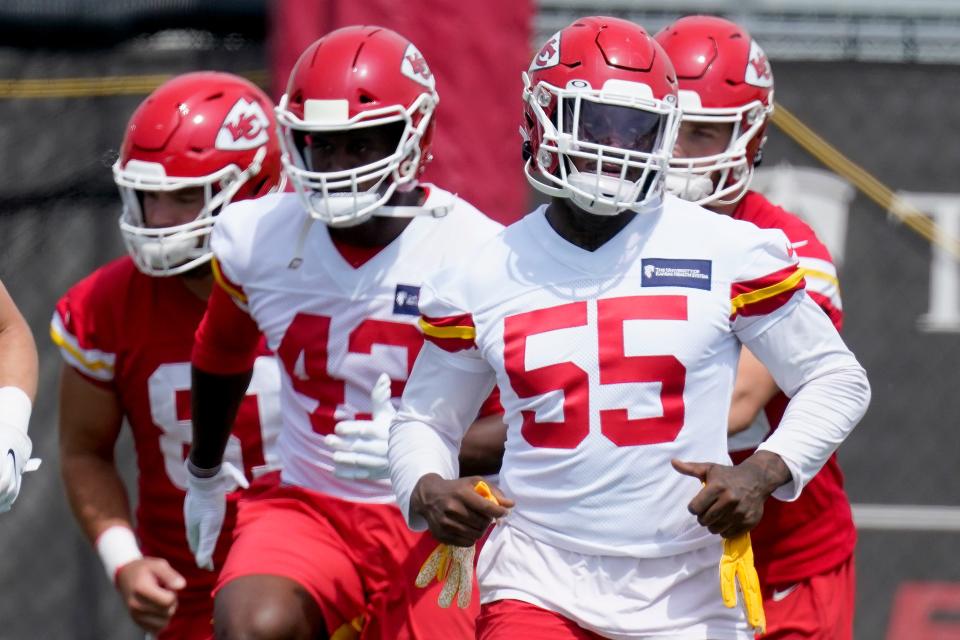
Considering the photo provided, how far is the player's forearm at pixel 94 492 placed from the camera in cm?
399

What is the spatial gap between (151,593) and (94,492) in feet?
1.98

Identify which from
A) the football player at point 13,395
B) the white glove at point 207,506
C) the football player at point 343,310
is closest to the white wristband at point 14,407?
the football player at point 13,395

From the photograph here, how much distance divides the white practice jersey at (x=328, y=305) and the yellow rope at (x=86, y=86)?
69.5 inches

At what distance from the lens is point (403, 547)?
3344mm

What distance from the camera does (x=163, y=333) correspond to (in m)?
3.95

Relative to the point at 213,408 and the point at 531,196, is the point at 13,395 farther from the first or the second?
the point at 531,196

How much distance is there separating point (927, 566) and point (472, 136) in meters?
1.98

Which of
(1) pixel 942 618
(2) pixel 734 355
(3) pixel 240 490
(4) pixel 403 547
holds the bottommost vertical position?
(1) pixel 942 618

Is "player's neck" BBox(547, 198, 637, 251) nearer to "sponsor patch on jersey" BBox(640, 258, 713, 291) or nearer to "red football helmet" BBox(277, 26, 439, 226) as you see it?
"sponsor patch on jersey" BBox(640, 258, 713, 291)

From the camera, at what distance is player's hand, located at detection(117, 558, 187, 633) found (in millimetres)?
3490

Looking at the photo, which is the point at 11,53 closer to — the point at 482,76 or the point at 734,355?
the point at 482,76

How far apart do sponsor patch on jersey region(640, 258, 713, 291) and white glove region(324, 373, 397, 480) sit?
2.26 feet

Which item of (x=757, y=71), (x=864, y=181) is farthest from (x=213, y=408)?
(x=864, y=181)

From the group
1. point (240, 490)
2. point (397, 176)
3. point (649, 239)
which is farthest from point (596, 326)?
point (240, 490)
